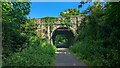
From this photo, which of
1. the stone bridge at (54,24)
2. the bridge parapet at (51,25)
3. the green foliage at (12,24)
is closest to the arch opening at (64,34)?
the stone bridge at (54,24)

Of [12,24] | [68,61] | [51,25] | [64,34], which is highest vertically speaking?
[12,24]

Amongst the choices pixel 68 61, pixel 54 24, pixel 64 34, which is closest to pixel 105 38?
pixel 68 61

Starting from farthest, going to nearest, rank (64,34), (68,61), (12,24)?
(64,34) < (12,24) < (68,61)

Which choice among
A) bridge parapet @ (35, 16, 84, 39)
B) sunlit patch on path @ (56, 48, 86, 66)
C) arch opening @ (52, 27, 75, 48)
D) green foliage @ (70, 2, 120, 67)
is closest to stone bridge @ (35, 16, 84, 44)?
bridge parapet @ (35, 16, 84, 39)

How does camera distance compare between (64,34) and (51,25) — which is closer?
(51,25)

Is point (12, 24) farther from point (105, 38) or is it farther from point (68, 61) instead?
point (105, 38)

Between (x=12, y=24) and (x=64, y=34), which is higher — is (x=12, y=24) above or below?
above

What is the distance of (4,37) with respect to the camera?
42.1ft

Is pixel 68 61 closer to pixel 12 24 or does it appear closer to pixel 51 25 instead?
pixel 12 24

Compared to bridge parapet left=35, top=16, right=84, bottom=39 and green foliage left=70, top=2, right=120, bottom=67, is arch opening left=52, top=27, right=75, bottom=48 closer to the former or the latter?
bridge parapet left=35, top=16, right=84, bottom=39

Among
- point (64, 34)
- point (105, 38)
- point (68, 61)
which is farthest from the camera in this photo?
point (64, 34)

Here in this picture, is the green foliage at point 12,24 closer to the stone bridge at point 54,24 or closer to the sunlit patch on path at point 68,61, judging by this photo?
the sunlit patch on path at point 68,61

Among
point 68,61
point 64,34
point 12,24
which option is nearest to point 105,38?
point 68,61

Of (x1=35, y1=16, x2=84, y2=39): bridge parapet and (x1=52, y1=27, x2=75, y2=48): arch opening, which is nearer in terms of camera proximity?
(x1=35, y1=16, x2=84, y2=39): bridge parapet
